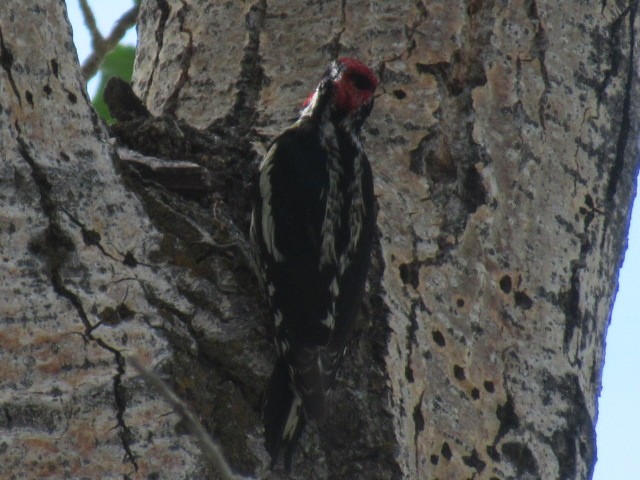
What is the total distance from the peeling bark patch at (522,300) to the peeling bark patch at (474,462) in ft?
1.19

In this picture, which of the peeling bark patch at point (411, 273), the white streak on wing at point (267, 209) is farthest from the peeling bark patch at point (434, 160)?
the white streak on wing at point (267, 209)

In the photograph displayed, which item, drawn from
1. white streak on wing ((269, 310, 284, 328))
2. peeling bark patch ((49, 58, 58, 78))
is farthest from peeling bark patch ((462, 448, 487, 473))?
peeling bark patch ((49, 58, 58, 78))

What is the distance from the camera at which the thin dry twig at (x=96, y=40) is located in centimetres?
387

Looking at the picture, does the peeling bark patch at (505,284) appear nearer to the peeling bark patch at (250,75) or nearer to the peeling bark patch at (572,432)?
the peeling bark patch at (572,432)

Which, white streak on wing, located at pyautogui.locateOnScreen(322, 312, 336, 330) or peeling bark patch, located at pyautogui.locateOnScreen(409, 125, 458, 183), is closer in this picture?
white streak on wing, located at pyautogui.locateOnScreen(322, 312, 336, 330)

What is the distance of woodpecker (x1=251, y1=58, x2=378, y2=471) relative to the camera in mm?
2381

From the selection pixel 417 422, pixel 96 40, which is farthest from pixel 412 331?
pixel 96 40

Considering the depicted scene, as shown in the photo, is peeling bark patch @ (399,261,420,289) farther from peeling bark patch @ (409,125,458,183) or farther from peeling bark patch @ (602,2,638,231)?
peeling bark patch @ (602,2,638,231)

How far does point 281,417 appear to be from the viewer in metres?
2.20

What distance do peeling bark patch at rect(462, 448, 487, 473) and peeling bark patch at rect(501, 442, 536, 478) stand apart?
0.06m

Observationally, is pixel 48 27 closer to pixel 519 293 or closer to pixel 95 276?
pixel 95 276

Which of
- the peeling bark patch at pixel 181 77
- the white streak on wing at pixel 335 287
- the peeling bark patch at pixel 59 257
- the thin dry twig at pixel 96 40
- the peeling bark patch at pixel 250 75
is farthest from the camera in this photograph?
the thin dry twig at pixel 96 40

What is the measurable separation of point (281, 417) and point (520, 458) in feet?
1.90

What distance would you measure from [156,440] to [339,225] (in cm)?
103
